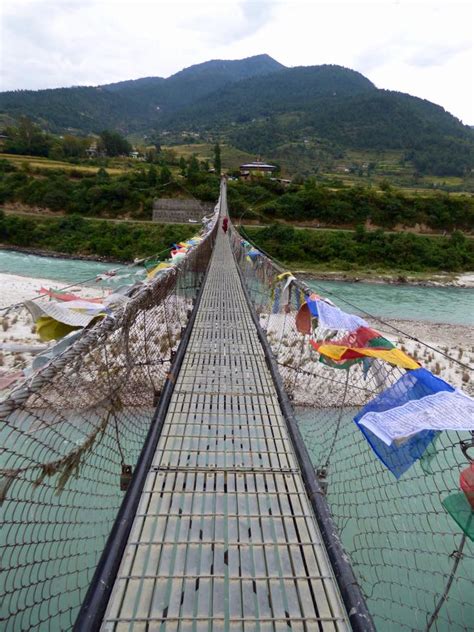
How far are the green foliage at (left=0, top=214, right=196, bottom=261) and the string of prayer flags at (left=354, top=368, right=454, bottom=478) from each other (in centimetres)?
1990

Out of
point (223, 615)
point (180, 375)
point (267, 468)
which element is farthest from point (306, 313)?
point (223, 615)

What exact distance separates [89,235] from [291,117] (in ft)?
314

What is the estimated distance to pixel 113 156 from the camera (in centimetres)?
4528

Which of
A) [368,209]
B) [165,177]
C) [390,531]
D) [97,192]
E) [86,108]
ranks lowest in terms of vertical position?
[390,531]

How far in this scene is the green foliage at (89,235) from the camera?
68.5ft

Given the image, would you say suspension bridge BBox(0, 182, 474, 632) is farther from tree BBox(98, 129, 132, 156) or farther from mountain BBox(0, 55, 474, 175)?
mountain BBox(0, 55, 474, 175)

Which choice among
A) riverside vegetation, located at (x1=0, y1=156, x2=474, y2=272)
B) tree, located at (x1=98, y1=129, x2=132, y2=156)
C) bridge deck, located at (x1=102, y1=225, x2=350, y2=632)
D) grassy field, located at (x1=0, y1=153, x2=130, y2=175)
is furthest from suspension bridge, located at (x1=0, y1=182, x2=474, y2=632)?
tree, located at (x1=98, y1=129, x2=132, y2=156)

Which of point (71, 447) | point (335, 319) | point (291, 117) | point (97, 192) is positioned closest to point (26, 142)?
point (97, 192)

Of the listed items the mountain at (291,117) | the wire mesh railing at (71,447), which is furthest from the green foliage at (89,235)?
the mountain at (291,117)

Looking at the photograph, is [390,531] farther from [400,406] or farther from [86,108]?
[86,108]

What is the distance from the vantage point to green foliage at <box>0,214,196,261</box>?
68.5 ft

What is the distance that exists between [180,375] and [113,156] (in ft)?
161

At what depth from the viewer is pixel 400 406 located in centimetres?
145

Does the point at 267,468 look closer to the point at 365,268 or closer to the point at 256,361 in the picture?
the point at 256,361
